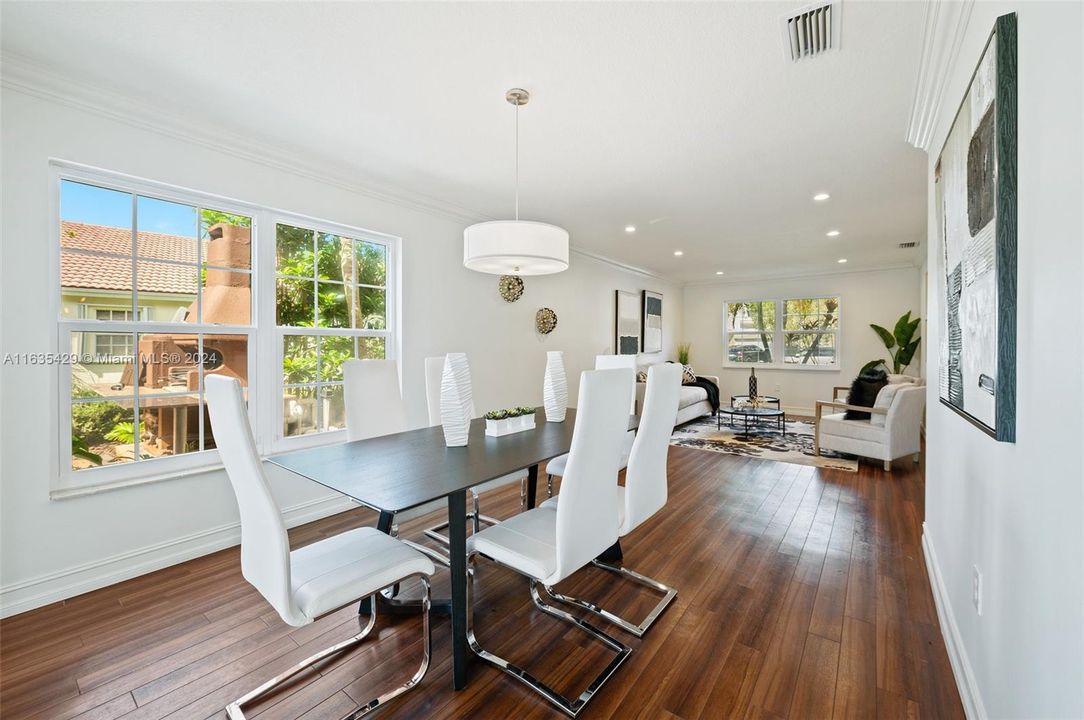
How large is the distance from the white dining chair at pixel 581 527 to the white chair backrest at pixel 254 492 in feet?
2.26

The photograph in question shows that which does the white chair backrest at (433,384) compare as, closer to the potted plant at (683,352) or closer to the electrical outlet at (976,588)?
the electrical outlet at (976,588)

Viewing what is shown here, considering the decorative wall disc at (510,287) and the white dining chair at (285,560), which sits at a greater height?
the decorative wall disc at (510,287)

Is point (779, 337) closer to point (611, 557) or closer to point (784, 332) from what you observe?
point (784, 332)

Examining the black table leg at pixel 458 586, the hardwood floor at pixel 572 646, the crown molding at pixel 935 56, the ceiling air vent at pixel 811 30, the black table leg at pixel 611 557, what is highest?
the ceiling air vent at pixel 811 30

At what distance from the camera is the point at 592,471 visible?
1.67 m

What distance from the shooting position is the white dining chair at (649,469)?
1.96 m

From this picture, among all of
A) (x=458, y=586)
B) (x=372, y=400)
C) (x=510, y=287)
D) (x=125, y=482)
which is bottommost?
(x=458, y=586)

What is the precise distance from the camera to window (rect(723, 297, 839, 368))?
763cm

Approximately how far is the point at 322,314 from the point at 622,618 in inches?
112

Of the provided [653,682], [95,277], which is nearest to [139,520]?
[95,277]

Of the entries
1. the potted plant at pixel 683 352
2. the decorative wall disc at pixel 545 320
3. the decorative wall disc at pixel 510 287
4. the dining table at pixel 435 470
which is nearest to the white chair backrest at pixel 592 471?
the dining table at pixel 435 470

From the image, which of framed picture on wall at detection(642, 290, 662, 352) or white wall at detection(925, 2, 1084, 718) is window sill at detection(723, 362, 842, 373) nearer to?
framed picture on wall at detection(642, 290, 662, 352)

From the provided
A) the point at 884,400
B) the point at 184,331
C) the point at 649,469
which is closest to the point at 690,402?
the point at 884,400

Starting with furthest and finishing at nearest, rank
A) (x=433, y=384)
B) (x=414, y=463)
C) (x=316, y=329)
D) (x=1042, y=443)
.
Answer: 1. (x=316, y=329)
2. (x=433, y=384)
3. (x=414, y=463)
4. (x=1042, y=443)
